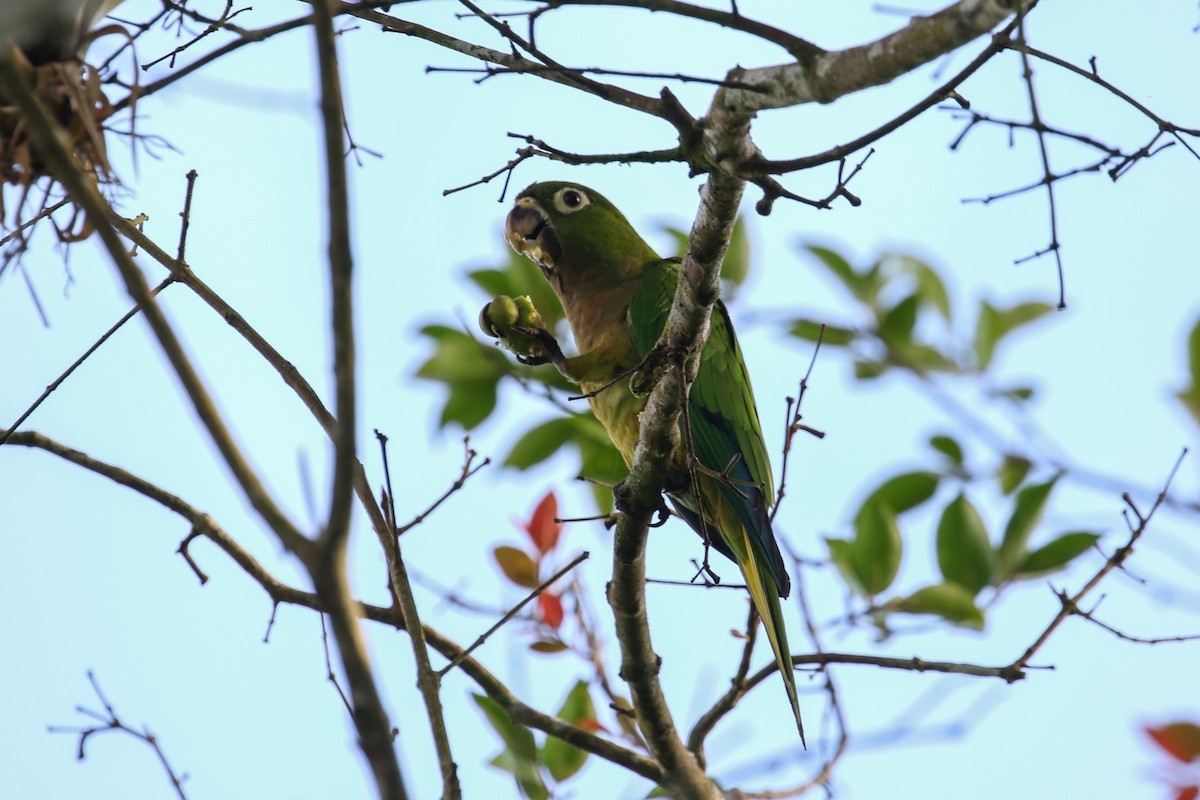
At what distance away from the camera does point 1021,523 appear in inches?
162

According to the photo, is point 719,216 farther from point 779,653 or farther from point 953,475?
point 953,475

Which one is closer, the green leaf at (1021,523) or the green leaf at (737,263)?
the green leaf at (1021,523)

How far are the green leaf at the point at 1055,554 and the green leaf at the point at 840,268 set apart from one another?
1424 mm

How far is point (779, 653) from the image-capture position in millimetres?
3502

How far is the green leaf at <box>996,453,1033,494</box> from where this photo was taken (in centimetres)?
454

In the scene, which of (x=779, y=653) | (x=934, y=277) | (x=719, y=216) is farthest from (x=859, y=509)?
(x=719, y=216)

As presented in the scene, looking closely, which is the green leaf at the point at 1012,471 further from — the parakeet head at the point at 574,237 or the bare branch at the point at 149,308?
the bare branch at the point at 149,308

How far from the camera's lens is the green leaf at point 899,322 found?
4918 mm

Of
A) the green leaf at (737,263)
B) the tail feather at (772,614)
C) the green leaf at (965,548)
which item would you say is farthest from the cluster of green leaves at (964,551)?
the green leaf at (737,263)

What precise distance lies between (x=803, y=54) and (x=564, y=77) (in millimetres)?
591

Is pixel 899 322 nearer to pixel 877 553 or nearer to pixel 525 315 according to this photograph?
pixel 877 553

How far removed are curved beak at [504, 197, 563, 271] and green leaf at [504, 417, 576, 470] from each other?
27.1 inches

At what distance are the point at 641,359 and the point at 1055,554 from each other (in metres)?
1.68

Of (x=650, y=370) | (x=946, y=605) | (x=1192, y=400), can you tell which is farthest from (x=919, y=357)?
(x=650, y=370)
